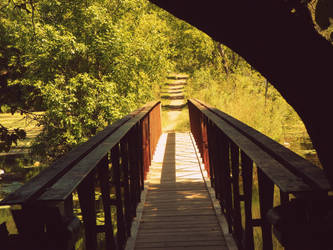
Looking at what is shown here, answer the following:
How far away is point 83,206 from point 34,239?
27.7 inches

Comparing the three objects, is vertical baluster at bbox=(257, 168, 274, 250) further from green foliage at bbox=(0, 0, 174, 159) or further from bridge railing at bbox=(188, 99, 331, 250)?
green foliage at bbox=(0, 0, 174, 159)

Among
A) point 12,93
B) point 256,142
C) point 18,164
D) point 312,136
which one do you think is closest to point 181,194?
point 12,93

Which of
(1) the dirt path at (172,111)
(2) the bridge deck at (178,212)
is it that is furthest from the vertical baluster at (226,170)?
(1) the dirt path at (172,111)

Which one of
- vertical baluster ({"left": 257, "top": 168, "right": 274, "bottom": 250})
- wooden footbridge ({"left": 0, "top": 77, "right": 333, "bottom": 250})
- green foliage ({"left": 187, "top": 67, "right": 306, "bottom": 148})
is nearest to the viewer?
wooden footbridge ({"left": 0, "top": 77, "right": 333, "bottom": 250})


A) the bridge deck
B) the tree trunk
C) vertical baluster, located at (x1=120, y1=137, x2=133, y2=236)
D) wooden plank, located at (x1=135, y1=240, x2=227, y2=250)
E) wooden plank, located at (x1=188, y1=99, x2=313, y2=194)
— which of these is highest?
the tree trunk

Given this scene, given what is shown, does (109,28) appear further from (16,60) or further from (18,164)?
(16,60)

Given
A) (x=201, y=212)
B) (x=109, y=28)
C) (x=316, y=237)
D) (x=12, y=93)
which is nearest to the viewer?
(x=316, y=237)

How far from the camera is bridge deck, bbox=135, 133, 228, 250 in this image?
145 inches

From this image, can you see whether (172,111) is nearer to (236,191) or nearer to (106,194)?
(236,191)

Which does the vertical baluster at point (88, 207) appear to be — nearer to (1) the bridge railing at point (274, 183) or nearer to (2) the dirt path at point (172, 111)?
(1) the bridge railing at point (274, 183)

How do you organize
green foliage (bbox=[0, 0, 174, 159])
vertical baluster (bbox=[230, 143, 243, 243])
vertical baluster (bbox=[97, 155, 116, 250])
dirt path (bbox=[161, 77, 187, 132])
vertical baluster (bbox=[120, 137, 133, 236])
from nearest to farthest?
vertical baluster (bbox=[97, 155, 116, 250])
vertical baluster (bbox=[230, 143, 243, 243])
vertical baluster (bbox=[120, 137, 133, 236])
green foliage (bbox=[0, 0, 174, 159])
dirt path (bbox=[161, 77, 187, 132])

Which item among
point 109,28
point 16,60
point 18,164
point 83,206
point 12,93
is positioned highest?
point 109,28

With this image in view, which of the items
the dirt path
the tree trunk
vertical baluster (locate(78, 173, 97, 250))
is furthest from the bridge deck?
the dirt path

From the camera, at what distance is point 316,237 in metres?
1.44
